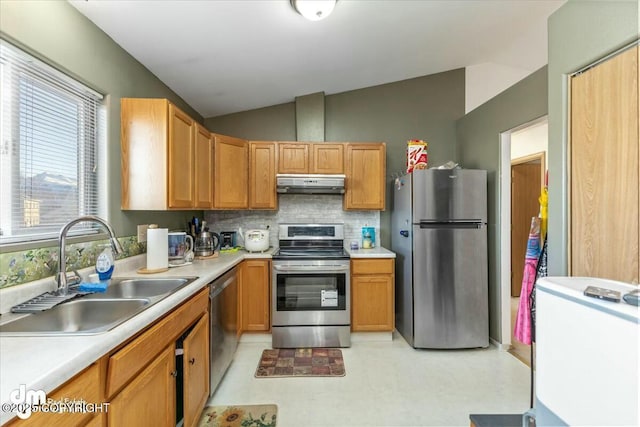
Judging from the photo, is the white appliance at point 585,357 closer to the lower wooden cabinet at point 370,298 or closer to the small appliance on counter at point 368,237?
the lower wooden cabinet at point 370,298

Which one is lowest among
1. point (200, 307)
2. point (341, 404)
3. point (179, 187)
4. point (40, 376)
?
point (341, 404)

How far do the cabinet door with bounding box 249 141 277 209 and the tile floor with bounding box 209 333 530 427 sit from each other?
1.50m

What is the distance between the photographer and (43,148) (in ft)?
5.16

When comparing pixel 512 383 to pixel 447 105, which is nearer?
pixel 512 383

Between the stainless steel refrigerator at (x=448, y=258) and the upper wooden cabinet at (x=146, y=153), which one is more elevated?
the upper wooden cabinet at (x=146, y=153)

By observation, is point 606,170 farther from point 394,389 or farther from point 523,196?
point 523,196

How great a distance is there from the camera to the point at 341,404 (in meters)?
2.03

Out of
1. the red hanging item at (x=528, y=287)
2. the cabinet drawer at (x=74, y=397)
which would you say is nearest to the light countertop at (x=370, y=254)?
the red hanging item at (x=528, y=287)

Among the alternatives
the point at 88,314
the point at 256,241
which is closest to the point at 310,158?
the point at 256,241

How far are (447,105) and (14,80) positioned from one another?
3743 millimetres

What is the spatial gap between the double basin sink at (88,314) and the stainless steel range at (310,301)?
1.18m

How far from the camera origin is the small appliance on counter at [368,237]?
134 inches

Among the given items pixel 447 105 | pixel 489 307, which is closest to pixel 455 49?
pixel 447 105

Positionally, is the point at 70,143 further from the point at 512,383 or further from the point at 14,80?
the point at 512,383
